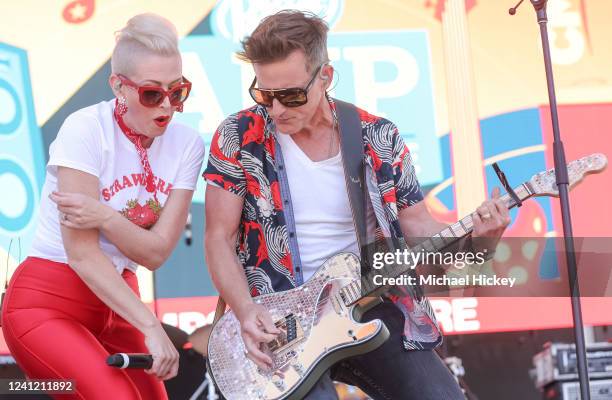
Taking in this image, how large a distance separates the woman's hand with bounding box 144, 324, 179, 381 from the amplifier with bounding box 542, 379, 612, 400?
326 centimetres

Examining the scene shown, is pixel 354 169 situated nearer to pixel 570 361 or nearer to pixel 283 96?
pixel 283 96

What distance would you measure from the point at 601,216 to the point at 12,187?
11.3 feet

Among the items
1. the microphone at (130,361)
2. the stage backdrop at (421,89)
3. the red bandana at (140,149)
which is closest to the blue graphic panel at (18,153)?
the stage backdrop at (421,89)

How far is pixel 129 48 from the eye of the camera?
10.1ft

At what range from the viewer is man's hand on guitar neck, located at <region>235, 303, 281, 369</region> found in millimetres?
3080

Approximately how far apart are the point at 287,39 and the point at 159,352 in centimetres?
107

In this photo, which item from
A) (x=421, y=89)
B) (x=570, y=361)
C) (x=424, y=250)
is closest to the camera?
(x=424, y=250)

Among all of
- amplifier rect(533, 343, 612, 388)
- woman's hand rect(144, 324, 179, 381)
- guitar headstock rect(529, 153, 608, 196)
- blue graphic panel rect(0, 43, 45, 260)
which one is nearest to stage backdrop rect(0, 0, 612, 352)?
blue graphic panel rect(0, 43, 45, 260)

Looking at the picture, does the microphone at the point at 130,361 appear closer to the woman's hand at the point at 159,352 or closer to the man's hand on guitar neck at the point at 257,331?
the woman's hand at the point at 159,352

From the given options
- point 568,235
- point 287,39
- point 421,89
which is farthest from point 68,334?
point 421,89

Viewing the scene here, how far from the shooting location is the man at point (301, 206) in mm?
3100

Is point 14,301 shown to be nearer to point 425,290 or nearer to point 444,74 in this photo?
point 425,290

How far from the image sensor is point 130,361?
2.82 m

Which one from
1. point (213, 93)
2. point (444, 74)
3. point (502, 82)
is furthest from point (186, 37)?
point (502, 82)
